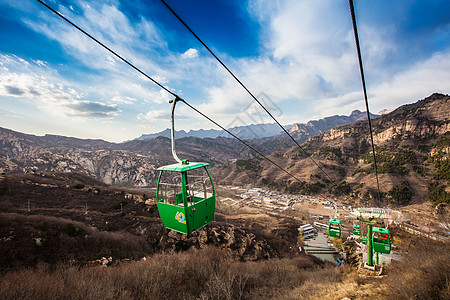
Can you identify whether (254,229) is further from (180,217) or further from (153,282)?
(180,217)

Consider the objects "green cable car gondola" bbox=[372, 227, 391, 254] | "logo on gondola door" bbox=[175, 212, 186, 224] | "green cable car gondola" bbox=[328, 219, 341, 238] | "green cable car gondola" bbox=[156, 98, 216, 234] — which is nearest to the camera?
"green cable car gondola" bbox=[156, 98, 216, 234]

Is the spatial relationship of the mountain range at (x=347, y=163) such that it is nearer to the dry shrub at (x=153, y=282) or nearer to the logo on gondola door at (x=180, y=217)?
the dry shrub at (x=153, y=282)

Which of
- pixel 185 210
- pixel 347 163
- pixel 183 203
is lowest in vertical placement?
pixel 347 163

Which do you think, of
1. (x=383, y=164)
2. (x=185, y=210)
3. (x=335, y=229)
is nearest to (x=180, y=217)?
(x=185, y=210)

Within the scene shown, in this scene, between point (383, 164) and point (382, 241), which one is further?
point (383, 164)

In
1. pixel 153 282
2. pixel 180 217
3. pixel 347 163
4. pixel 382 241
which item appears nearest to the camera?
pixel 180 217

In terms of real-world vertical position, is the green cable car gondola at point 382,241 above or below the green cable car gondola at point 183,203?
below

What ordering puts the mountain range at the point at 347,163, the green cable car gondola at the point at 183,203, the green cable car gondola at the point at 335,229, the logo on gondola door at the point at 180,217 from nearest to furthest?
the green cable car gondola at the point at 183,203, the logo on gondola door at the point at 180,217, the green cable car gondola at the point at 335,229, the mountain range at the point at 347,163

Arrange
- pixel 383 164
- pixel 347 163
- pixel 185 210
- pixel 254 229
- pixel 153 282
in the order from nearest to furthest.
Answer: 1. pixel 185 210
2. pixel 153 282
3. pixel 254 229
4. pixel 383 164
5. pixel 347 163

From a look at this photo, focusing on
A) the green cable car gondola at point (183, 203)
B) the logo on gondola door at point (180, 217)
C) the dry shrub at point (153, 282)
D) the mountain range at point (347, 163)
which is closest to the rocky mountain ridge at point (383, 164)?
the mountain range at point (347, 163)

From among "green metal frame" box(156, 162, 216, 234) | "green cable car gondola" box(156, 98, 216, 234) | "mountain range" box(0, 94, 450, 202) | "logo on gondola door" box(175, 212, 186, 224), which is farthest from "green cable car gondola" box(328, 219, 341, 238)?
"mountain range" box(0, 94, 450, 202)

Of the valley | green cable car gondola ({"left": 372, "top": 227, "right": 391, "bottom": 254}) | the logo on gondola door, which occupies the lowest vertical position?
the valley

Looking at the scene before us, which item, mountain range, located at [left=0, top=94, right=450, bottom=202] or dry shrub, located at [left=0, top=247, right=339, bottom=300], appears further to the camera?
mountain range, located at [left=0, top=94, right=450, bottom=202]

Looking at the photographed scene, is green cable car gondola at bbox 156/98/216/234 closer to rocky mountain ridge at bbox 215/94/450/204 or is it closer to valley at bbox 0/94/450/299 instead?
valley at bbox 0/94/450/299
